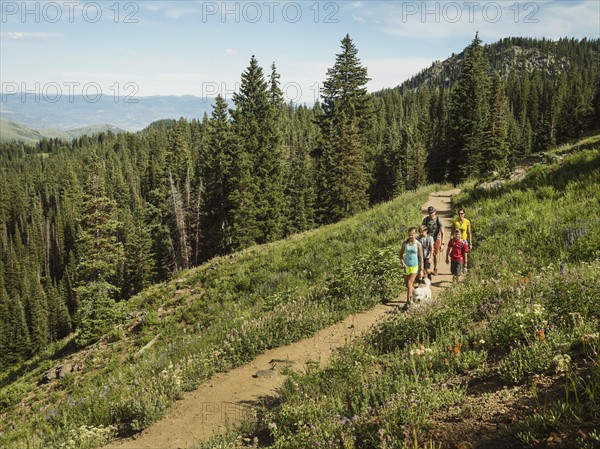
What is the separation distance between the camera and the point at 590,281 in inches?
230

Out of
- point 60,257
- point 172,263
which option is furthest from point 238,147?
point 60,257

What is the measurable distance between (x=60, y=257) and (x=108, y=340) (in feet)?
374

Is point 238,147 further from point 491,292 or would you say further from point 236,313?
point 491,292

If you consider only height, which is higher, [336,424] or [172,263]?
[336,424]

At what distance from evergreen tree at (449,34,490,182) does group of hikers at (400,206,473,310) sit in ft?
128

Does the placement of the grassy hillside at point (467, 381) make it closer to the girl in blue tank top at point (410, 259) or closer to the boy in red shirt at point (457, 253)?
the girl in blue tank top at point (410, 259)

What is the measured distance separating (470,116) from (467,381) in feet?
165

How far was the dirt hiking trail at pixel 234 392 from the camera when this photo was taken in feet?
22.7

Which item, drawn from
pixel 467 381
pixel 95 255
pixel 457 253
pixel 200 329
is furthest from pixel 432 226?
pixel 95 255

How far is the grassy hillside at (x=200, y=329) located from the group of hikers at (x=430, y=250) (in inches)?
47.4

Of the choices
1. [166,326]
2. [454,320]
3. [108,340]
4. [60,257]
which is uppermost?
[454,320]

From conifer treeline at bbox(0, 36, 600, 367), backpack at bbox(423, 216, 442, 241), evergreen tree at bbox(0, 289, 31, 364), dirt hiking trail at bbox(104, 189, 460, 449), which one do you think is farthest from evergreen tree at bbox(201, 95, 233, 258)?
evergreen tree at bbox(0, 289, 31, 364)

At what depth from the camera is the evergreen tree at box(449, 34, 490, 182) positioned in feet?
159

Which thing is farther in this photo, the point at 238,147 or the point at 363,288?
the point at 238,147
